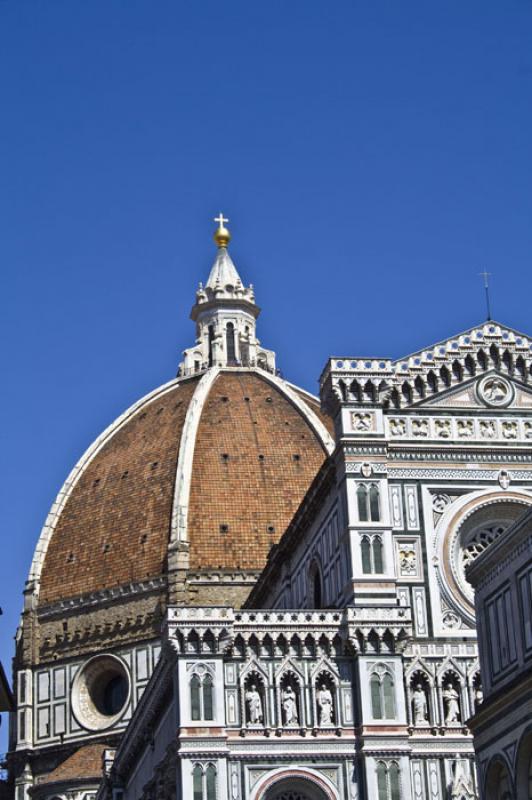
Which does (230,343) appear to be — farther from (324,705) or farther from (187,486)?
(324,705)

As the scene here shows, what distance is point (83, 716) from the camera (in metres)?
74.5

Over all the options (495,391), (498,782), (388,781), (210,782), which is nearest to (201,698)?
(210,782)

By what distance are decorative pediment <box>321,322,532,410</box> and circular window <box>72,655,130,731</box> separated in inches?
1304

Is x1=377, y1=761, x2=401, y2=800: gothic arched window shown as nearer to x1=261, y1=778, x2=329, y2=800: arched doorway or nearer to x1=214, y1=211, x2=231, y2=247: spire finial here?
x1=261, y1=778, x2=329, y2=800: arched doorway

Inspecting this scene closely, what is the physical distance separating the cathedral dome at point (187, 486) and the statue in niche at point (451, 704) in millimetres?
33803

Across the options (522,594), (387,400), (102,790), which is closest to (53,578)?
(102,790)

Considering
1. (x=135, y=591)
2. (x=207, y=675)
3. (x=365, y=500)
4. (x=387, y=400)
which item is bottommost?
(x=207, y=675)

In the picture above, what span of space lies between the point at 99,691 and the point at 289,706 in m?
36.1

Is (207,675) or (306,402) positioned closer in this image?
(207,675)

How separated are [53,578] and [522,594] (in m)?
54.6

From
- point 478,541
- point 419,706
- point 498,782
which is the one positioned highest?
point 478,541

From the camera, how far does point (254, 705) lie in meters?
40.6

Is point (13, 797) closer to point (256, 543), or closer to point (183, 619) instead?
point (256, 543)

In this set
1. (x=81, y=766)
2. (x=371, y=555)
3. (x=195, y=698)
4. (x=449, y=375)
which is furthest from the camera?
(x=81, y=766)
